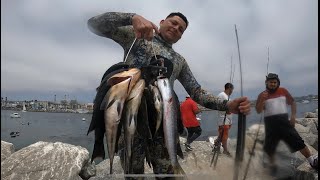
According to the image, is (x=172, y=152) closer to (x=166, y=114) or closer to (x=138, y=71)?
(x=166, y=114)

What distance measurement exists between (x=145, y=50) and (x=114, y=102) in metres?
1.02

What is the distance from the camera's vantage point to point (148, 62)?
3723 mm

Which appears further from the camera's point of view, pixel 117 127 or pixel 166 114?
pixel 166 114

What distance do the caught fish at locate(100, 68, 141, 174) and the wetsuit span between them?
0.43m

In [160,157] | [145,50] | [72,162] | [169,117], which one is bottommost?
[72,162]

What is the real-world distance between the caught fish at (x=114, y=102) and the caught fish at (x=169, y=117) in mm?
361

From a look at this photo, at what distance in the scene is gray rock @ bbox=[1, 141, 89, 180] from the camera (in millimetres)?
8672

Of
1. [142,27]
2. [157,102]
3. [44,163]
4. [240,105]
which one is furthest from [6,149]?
[240,105]

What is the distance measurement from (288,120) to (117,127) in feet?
16.2

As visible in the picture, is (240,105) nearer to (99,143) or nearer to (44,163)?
(99,143)

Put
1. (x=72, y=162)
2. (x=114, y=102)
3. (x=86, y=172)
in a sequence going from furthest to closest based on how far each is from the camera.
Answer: (x=86, y=172) → (x=72, y=162) → (x=114, y=102)

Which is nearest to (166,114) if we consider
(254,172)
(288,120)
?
(254,172)

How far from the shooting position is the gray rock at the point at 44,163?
867 centimetres

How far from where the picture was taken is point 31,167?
29.0 feet
